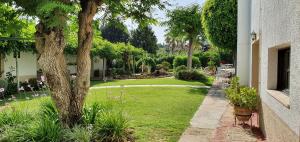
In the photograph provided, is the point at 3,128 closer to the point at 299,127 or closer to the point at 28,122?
the point at 28,122

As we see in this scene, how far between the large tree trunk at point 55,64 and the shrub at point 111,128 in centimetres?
85

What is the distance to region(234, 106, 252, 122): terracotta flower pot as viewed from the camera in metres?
9.43

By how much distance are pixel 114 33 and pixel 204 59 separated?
3188 cm

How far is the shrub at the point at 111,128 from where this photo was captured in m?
7.53

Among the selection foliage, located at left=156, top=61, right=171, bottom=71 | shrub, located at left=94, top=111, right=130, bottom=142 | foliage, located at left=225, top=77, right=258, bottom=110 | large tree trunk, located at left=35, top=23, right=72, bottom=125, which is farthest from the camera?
foliage, located at left=156, top=61, right=171, bottom=71

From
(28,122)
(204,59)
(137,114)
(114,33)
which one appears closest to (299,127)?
(28,122)

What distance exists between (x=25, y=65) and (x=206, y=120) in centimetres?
1508

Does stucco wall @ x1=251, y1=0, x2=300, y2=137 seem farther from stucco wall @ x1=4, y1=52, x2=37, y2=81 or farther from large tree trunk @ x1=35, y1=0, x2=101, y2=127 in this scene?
stucco wall @ x1=4, y1=52, x2=37, y2=81

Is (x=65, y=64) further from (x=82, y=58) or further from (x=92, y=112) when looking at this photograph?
(x=92, y=112)

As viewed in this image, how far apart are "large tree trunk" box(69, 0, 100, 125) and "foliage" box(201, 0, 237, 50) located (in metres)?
9.62

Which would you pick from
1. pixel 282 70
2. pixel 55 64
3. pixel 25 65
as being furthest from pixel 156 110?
pixel 25 65

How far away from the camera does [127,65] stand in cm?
3416

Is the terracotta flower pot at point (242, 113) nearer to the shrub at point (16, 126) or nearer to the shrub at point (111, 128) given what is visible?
the shrub at point (111, 128)

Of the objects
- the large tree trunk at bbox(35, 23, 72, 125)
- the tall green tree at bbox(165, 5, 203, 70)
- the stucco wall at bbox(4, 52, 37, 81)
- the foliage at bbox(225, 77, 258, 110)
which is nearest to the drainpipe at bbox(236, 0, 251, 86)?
the foliage at bbox(225, 77, 258, 110)
